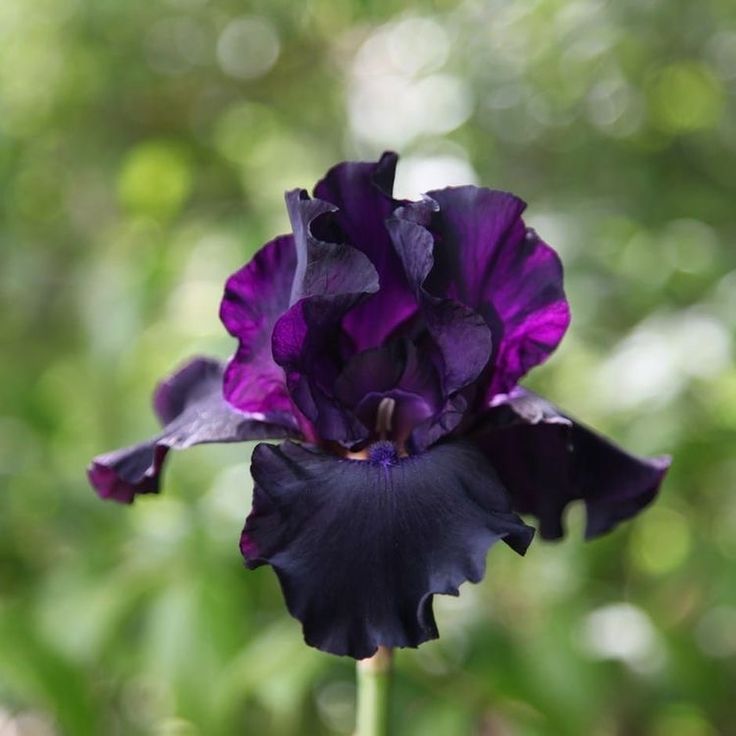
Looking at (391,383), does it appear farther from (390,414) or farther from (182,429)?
(182,429)

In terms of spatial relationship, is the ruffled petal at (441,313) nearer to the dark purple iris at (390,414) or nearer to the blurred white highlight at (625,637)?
the dark purple iris at (390,414)

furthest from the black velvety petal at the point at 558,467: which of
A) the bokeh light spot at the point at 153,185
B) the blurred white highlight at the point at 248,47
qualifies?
the blurred white highlight at the point at 248,47

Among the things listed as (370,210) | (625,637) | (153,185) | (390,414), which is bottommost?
(625,637)

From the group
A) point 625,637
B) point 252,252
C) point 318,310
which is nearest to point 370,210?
point 318,310

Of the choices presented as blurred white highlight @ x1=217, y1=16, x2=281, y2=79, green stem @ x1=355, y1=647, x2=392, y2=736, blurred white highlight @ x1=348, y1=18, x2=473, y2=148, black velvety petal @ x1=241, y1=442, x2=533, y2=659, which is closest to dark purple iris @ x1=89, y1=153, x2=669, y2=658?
black velvety petal @ x1=241, y1=442, x2=533, y2=659

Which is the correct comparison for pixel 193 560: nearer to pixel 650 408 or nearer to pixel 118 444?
pixel 118 444

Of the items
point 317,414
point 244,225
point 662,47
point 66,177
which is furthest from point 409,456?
point 66,177
